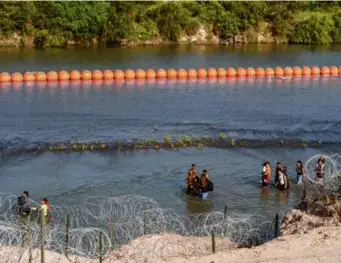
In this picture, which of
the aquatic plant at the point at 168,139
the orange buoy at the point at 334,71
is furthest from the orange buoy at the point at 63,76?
the orange buoy at the point at 334,71

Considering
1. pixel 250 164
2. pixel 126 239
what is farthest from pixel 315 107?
pixel 126 239

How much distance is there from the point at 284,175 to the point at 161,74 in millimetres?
26318

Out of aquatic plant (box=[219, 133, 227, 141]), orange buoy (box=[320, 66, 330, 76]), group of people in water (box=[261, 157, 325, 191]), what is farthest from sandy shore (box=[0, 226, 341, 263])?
orange buoy (box=[320, 66, 330, 76])

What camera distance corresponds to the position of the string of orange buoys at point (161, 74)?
45625 millimetres

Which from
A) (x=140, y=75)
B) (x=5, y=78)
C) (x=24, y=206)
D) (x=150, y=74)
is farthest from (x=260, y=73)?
(x=24, y=206)

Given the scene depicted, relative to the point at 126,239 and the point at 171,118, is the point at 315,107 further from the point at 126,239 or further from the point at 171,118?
the point at 126,239

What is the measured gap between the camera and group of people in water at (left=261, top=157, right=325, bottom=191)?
23.2 m

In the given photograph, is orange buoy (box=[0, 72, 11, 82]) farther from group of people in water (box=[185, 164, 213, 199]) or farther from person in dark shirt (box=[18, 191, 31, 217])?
person in dark shirt (box=[18, 191, 31, 217])

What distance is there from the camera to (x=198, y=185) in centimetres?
2241

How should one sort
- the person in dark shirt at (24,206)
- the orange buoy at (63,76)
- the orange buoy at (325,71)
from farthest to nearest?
the orange buoy at (325,71)
the orange buoy at (63,76)
the person in dark shirt at (24,206)

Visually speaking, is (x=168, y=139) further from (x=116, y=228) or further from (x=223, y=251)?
(x=223, y=251)

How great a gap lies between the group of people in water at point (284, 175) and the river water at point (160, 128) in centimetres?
42

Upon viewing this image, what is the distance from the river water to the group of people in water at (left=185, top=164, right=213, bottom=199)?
0.36 m

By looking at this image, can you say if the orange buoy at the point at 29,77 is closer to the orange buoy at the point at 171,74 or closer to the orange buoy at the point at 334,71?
the orange buoy at the point at 171,74
